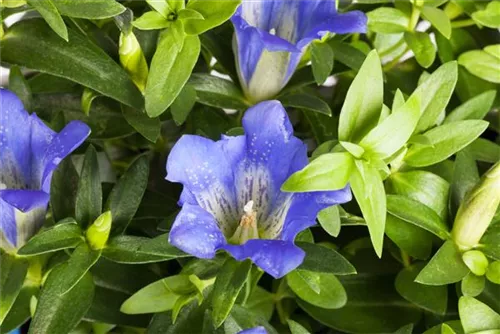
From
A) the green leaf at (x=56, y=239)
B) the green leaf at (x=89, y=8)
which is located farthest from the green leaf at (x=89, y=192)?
the green leaf at (x=89, y=8)

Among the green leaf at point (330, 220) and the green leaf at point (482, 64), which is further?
the green leaf at point (482, 64)

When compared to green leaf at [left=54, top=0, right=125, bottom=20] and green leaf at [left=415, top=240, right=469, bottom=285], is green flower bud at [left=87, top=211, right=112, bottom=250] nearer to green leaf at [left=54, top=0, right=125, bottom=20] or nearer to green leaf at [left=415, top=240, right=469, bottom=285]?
green leaf at [left=54, top=0, right=125, bottom=20]

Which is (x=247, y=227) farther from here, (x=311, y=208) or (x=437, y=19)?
(x=437, y=19)

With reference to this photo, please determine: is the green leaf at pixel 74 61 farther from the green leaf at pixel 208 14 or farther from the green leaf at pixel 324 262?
the green leaf at pixel 324 262

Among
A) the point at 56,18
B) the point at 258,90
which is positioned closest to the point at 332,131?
the point at 258,90

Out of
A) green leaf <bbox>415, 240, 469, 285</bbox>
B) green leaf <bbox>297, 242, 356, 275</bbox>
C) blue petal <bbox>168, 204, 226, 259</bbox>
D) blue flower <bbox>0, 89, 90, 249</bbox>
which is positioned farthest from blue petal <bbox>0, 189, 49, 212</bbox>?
green leaf <bbox>415, 240, 469, 285</bbox>

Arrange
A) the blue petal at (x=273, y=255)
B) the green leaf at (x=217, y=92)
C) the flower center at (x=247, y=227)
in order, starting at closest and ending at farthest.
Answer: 1. the blue petal at (x=273, y=255)
2. the flower center at (x=247, y=227)
3. the green leaf at (x=217, y=92)

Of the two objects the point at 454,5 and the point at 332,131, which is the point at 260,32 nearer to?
the point at 332,131

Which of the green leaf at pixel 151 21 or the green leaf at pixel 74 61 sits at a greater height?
the green leaf at pixel 151 21
